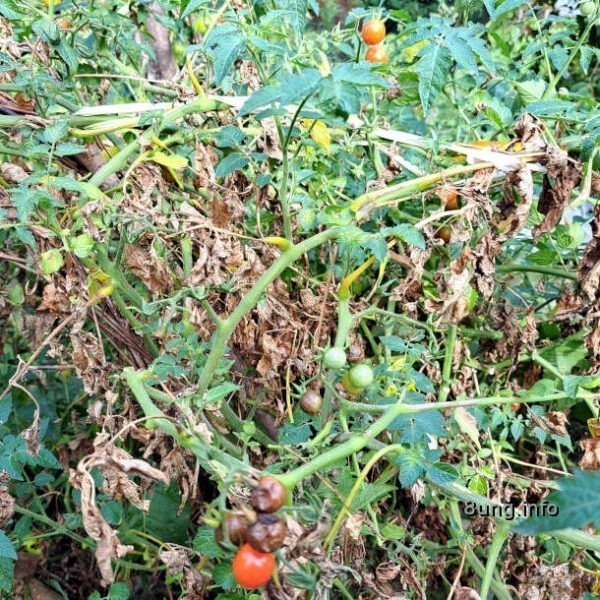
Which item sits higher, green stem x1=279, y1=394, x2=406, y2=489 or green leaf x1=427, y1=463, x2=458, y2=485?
green stem x1=279, y1=394, x2=406, y2=489

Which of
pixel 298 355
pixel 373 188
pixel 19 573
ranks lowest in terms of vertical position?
pixel 19 573

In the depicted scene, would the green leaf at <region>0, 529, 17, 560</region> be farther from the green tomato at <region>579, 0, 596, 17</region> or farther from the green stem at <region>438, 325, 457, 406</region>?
the green tomato at <region>579, 0, 596, 17</region>

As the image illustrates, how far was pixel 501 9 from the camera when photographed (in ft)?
3.10

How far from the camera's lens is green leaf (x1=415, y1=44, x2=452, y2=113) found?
2.80 ft

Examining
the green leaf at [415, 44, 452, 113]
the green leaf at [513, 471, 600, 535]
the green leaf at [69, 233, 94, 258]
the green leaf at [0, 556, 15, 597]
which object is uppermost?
the green leaf at [415, 44, 452, 113]

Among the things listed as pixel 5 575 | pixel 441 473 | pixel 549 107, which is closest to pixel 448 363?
pixel 441 473

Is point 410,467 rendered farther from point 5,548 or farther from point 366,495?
point 5,548

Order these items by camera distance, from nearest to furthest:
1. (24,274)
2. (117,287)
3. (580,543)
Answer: (580,543) < (117,287) < (24,274)

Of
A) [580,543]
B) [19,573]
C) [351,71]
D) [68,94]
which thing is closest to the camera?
[351,71]

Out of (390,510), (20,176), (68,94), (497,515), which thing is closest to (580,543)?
(497,515)

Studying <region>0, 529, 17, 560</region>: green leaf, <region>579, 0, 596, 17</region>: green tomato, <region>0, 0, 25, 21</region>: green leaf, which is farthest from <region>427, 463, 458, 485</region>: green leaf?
<region>0, 0, 25, 21</region>: green leaf

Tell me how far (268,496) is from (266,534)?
0.10 feet

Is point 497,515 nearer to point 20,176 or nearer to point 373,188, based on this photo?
point 373,188

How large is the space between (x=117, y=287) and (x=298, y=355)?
0.30 m
